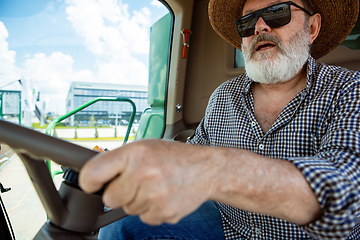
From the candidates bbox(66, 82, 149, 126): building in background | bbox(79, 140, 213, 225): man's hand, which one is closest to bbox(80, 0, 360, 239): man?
bbox(79, 140, 213, 225): man's hand

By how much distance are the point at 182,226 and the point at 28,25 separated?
1753 mm

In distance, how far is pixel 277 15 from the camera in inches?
40.8

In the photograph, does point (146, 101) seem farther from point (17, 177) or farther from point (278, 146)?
point (278, 146)

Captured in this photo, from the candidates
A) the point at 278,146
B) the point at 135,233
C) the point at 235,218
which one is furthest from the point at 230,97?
the point at 135,233

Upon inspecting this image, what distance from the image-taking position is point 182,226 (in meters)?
0.92

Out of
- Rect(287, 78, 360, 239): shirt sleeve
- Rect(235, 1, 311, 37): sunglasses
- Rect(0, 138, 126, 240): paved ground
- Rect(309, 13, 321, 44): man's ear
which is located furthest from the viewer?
Rect(309, 13, 321, 44): man's ear

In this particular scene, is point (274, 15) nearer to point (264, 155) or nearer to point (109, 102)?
point (264, 155)

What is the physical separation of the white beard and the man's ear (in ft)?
0.24

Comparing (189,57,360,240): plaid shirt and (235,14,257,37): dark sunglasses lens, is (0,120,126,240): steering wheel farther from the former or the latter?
(235,14,257,37): dark sunglasses lens

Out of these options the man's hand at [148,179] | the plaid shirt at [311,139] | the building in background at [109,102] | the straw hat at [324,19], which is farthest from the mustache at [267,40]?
the building in background at [109,102]

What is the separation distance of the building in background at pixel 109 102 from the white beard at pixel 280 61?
1.57 meters

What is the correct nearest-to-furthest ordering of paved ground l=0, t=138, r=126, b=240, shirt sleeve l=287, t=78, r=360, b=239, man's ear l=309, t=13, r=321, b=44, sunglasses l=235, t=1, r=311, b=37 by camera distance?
shirt sleeve l=287, t=78, r=360, b=239, paved ground l=0, t=138, r=126, b=240, sunglasses l=235, t=1, r=311, b=37, man's ear l=309, t=13, r=321, b=44

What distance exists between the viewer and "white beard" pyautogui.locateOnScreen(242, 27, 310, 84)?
101cm

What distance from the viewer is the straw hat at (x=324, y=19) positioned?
3.59 ft
